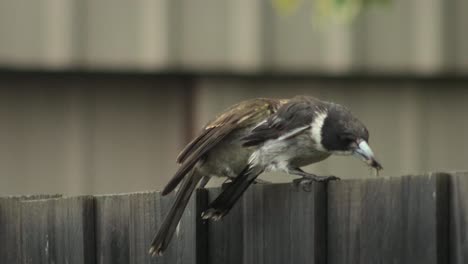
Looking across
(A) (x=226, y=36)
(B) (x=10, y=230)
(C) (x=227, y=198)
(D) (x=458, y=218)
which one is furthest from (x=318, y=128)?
(A) (x=226, y=36)

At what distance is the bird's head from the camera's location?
305 cm

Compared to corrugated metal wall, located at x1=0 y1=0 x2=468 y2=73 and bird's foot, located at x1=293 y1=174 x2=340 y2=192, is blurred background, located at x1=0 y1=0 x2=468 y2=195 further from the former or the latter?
bird's foot, located at x1=293 y1=174 x2=340 y2=192

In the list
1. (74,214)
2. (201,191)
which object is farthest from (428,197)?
(74,214)

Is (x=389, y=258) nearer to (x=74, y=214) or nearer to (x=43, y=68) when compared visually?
(x=74, y=214)

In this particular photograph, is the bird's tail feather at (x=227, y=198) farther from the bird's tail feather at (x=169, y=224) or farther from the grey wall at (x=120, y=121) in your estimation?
the grey wall at (x=120, y=121)

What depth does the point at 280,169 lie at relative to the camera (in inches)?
131

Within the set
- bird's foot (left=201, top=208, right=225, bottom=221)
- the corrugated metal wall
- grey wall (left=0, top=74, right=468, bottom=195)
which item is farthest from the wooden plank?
grey wall (left=0, top=74, right=468, bottom=195)

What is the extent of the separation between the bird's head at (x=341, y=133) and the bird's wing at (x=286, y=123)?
0.14 ft

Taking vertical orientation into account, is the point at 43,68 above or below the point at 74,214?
above

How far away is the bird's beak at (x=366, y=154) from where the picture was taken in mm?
2898

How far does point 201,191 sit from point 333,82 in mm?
3672

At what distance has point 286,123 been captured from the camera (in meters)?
3.28

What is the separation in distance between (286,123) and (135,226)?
55 centimetres

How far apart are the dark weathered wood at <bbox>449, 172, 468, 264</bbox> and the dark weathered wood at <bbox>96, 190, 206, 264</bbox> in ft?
2.83
